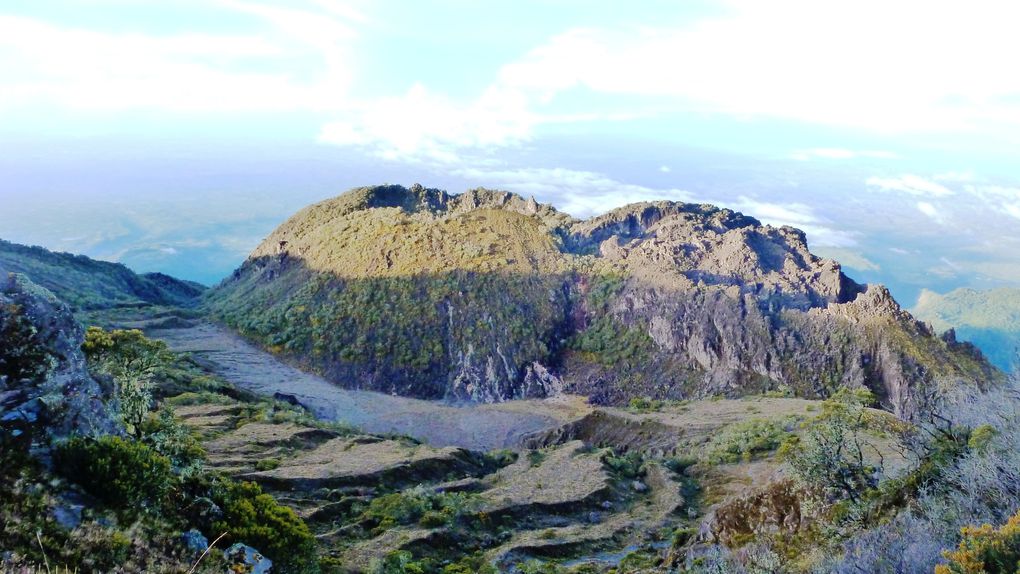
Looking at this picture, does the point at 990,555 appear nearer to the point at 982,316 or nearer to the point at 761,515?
the point at 761,515

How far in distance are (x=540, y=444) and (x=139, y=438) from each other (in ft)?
89.2

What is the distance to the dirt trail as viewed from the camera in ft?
138

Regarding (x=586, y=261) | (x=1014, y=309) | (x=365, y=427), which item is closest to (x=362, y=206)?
(x=586, y=261)

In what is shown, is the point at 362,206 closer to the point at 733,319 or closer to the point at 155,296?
the point at 155,296

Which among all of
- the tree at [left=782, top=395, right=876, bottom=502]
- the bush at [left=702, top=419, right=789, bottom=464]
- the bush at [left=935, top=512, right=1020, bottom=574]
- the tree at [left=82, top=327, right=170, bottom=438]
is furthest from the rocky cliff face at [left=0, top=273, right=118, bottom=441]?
the bush at [left=702, top=419, right=789, bottom=464]

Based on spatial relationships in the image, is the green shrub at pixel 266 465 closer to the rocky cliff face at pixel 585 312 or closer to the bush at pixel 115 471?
the bush at pixel 115 471

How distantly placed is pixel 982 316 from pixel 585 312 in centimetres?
8104

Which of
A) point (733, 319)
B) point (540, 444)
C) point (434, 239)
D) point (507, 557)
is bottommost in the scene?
point (540, 444)

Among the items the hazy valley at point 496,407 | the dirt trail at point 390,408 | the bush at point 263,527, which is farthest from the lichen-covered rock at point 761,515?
the dirt trail at point 390,408

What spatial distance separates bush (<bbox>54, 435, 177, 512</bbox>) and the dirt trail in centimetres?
2880

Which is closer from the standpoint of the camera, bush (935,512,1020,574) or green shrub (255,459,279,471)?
bush (935,512,1020,574)

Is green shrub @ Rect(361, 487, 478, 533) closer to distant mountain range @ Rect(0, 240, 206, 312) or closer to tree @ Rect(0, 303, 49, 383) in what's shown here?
tree @ Rect(0, 303, 49, 383)

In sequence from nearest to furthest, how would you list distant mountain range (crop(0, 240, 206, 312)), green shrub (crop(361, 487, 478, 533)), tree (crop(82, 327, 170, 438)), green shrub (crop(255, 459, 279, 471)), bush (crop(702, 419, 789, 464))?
tree (crop(82, 327, 170, 438)) → green shrub (crop(361, 487, 478, 533)) → green shrub (crop(255, 459, 279, 471)) → bush (crop(702, 419, 789, 464)) → distant mountain range (crop(0, 240, 206, 312))

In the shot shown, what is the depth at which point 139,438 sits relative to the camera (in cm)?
1400
